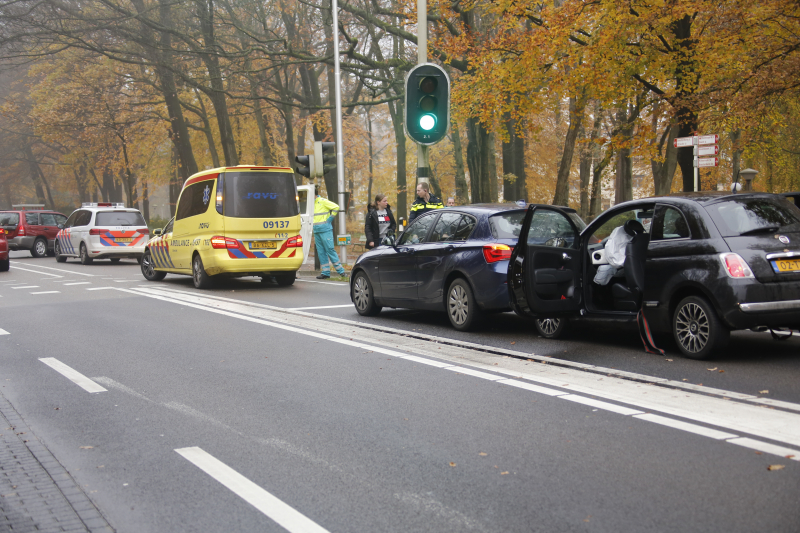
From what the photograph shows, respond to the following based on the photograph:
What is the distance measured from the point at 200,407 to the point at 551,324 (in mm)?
4441

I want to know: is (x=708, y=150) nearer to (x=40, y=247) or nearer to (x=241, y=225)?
(x=241, y=225)

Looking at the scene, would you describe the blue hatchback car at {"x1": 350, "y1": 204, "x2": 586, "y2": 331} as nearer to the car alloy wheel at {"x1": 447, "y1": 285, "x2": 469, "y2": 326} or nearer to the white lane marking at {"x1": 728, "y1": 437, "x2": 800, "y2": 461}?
the car alloy wheel at {"x1": 447, "y1": 285, "x2": 469, "y2": 326}

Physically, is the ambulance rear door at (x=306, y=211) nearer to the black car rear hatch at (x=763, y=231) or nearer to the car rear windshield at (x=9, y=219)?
the black car rear hatch at (x=763, y=231)

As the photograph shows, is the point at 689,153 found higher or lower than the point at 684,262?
higher

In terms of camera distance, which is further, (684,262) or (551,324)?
(551,324)

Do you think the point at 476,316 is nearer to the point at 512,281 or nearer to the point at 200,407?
the point at 512,281

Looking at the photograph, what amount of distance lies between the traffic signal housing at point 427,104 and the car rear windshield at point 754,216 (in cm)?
597

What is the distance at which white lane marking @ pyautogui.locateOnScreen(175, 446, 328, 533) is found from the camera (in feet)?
12.3

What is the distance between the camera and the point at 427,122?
13172 mm

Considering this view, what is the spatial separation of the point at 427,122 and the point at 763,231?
6707 millimetres

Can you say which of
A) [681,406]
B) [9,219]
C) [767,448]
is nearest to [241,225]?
[681,406]

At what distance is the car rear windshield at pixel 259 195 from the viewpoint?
52.2 ft

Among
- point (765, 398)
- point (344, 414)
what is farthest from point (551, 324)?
point (344, 414)

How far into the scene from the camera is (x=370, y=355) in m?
8.33
